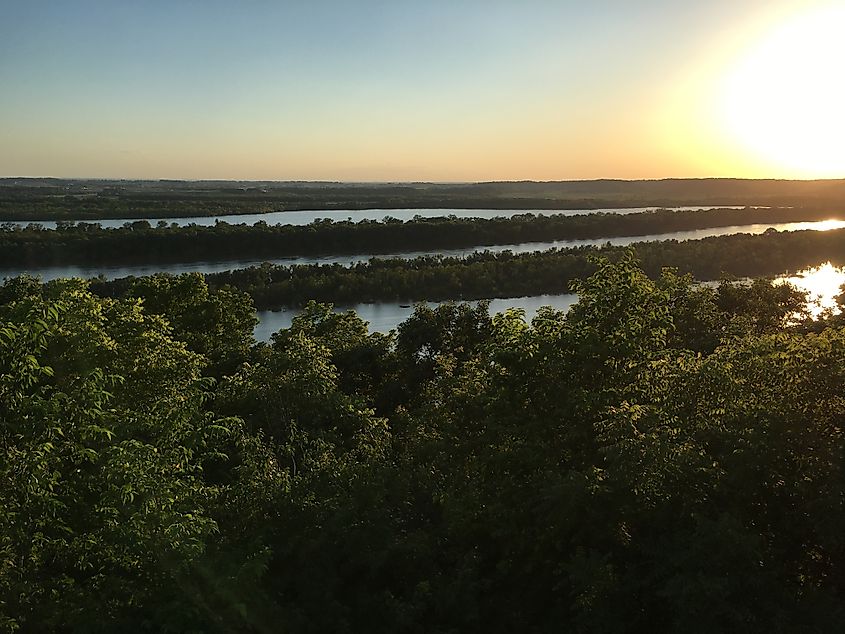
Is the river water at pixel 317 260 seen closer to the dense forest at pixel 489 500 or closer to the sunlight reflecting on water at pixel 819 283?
the sunlight reflecting on water at pixel 819 283

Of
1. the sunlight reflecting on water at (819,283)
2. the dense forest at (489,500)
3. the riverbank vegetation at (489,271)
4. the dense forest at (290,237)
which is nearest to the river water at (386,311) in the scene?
the riverbank vegetation at (489,271)

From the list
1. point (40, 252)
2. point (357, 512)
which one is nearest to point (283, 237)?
point (40, 252)

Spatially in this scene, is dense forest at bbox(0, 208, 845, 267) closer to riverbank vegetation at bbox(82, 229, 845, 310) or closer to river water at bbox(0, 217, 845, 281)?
river water at bbox(0, 217, 845, 281)

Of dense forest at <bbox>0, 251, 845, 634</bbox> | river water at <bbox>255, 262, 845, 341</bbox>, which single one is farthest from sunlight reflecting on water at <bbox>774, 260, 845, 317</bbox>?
dense forest at <bbox>0, 251, 845, 634</bbox>

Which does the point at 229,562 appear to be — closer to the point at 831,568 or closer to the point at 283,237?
the point at 831,568

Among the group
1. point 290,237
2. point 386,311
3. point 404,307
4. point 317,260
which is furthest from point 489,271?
point 290,237
